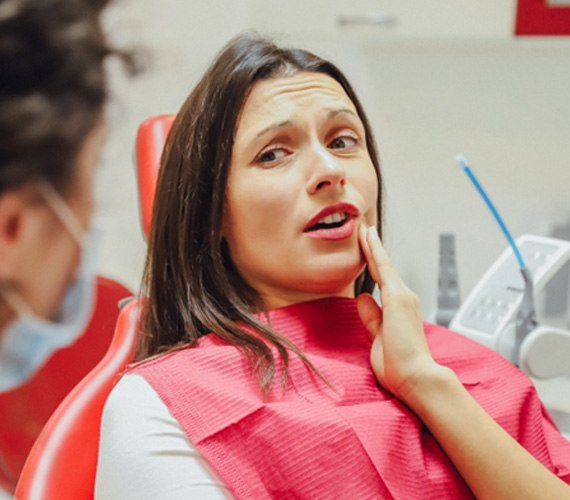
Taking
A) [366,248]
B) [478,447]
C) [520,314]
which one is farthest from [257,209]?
[520,314]

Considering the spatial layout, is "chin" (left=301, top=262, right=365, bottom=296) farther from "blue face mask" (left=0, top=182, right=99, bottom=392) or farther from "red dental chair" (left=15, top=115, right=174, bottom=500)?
"blue face mask" (left=0, top=182, right=99, bottom=392)

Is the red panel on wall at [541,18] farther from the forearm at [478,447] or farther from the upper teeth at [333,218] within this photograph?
the forearm at [478,447]

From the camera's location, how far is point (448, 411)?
101cm

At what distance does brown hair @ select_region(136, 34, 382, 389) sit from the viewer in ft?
3.70

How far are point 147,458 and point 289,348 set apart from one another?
253 mm

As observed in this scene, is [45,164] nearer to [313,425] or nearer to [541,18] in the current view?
[313,425]

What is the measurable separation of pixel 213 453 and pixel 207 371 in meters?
0.12

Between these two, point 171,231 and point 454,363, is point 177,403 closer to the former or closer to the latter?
point 171,231

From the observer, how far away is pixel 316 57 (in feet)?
4.04

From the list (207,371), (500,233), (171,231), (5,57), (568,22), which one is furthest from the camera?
(500,233)

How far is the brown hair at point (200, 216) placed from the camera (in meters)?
1.13

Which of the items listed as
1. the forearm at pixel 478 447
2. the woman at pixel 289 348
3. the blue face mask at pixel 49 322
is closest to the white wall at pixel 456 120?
the woman at pixel 289 348

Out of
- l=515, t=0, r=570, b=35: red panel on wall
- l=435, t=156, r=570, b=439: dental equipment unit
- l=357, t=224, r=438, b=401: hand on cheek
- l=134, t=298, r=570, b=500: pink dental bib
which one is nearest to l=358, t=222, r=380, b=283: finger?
l=357, t=224, r=438, b=401: hand on cheek

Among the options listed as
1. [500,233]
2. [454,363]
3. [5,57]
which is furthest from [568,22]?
[5,57]
